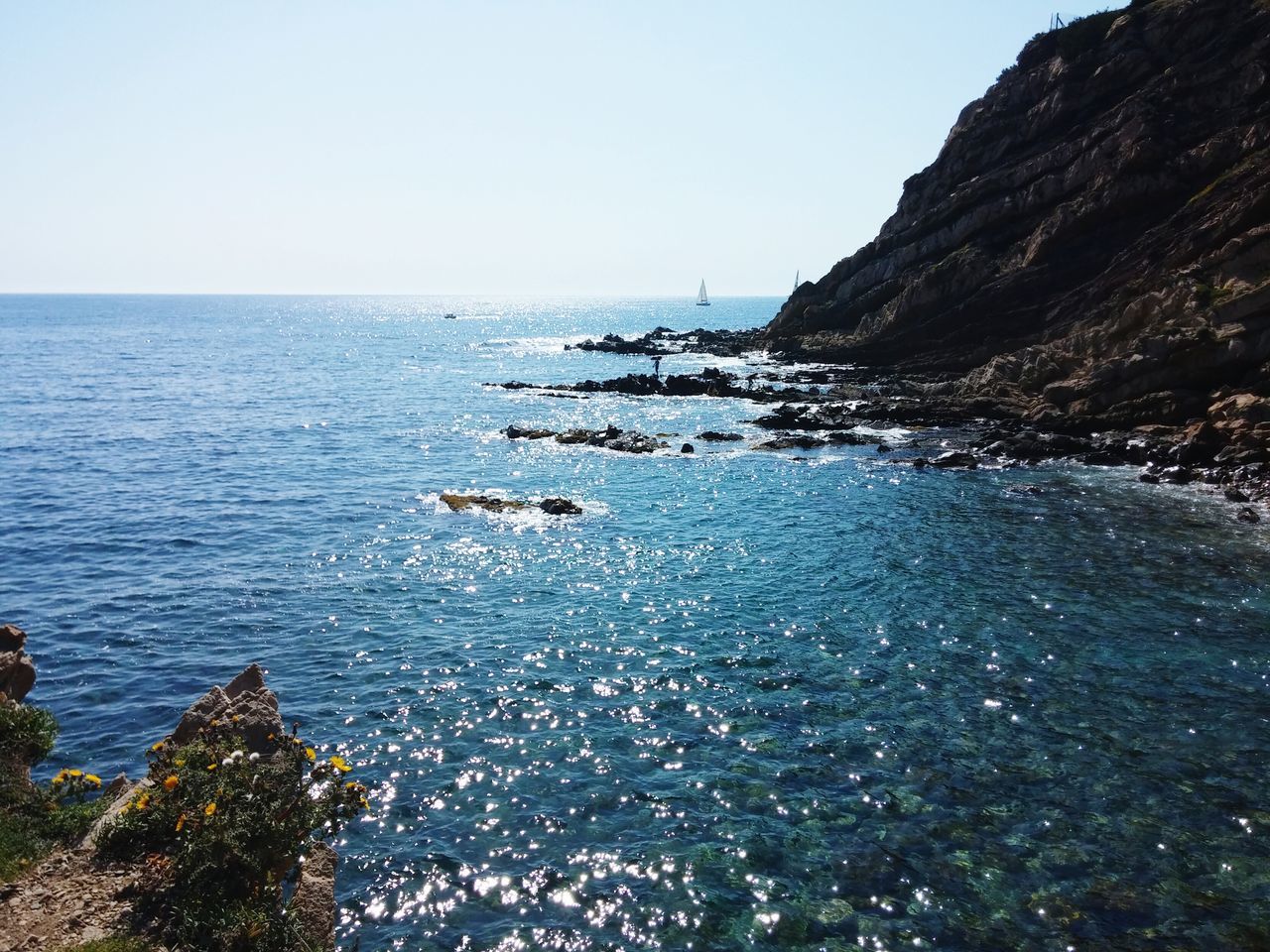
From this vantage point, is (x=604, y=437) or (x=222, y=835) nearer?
(x=222, y=835)

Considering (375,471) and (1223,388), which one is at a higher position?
(1223,388)

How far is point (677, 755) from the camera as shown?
18.4 meters

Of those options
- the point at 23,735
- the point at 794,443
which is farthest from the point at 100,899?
the point at 794,443

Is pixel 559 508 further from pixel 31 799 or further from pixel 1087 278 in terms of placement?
pixel 1087 278

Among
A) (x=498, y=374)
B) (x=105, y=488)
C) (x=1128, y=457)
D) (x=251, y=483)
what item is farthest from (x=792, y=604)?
(x=498, y=374)

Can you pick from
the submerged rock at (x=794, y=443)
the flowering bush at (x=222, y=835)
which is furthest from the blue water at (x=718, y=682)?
the submerged rock at (x=794, y=443)

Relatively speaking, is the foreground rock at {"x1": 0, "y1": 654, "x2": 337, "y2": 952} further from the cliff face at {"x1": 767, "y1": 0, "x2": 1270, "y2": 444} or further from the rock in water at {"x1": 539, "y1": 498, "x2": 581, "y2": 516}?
the cliff face at {"x1": 767, "y1": 0, "x2": 1270, "y2": 444}

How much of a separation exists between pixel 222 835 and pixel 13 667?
11132 millimetres

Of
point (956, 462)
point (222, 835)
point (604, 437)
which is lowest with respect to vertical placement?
point (604, 437)

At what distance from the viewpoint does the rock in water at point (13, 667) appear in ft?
58.4

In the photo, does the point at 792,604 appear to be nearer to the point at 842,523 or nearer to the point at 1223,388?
the point at 842,523

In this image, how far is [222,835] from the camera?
11109 mm

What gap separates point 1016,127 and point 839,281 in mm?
26805

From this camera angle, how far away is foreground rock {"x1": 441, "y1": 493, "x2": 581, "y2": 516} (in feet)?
134
